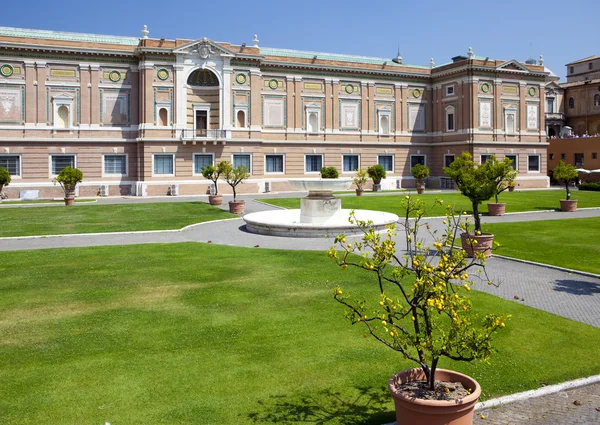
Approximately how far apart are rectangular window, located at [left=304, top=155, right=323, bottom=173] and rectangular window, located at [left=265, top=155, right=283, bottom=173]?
8.77 feet

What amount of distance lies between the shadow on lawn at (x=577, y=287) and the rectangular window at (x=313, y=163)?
126 ft

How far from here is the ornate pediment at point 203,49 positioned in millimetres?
43375

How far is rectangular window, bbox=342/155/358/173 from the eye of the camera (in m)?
51.6

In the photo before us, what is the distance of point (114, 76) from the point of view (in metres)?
43.4

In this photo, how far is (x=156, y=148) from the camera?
43312 millimetres

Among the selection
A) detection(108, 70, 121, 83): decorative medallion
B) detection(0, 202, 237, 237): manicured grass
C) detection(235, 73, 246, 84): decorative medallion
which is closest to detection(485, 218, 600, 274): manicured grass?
detection(0, 202, 237, 237): manicured grass

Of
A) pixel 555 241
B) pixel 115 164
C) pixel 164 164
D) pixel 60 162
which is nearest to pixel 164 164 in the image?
pixel 164 164

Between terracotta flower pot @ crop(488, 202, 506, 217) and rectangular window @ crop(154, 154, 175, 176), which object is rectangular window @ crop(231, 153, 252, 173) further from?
terracotta flower pot @ crop(488, 202, 506, 217)

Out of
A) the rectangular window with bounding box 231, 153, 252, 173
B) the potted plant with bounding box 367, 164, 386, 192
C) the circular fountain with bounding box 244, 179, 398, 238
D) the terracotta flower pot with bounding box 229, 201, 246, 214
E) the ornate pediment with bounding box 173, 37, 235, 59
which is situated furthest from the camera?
the rectangular window with bounding box 231, 153, 252, 173

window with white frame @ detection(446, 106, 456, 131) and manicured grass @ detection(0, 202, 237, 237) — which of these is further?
window with white frame @ detection(446, 106, 456, 131)

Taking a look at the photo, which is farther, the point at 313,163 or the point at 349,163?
the point at 349,163

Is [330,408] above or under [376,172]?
under

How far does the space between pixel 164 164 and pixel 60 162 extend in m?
8.14

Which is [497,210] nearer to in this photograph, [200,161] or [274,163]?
[274,163]
